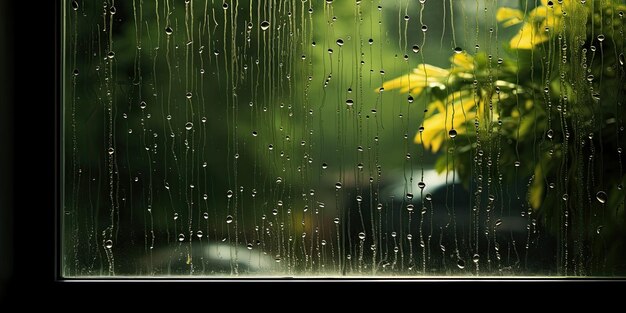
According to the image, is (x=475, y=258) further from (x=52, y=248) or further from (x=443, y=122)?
(x=52, y=248)

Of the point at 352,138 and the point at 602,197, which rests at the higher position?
the point at 352,138

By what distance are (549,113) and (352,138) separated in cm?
36

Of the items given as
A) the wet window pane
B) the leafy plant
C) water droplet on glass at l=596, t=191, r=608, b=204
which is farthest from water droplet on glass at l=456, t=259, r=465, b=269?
water droplet on glass at l=596, t=191, r=608, b=204

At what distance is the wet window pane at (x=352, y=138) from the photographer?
1.01m

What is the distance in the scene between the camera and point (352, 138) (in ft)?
3.35

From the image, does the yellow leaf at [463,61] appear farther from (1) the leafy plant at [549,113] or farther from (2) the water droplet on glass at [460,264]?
(2) the water droplet on glass at [460,264]

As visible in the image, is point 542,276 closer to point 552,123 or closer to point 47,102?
point 552,123

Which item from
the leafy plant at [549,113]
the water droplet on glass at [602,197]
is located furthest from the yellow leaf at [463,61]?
the water droplet on glass at [602,197]

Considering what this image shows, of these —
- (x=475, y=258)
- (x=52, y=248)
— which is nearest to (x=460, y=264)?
(x=475, y=258)

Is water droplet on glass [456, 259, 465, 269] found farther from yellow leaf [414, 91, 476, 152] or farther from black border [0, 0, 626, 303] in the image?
yellow leaf [414, 91, 476, 152]

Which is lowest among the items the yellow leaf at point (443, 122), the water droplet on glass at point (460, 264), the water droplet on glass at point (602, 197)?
the water droplet on glass at point (460, 264)

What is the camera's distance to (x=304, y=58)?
102 cm

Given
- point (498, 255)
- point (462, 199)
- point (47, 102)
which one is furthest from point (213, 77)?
point (498, 255)

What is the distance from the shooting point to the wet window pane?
1.01 meters
